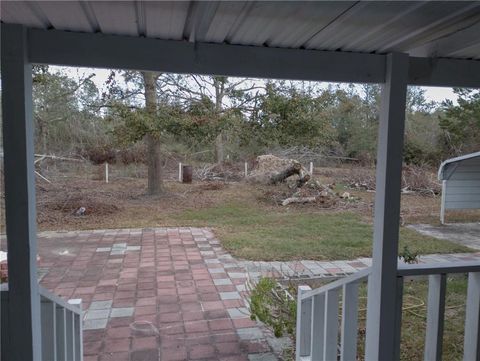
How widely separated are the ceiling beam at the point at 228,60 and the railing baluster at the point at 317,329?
1102 mm

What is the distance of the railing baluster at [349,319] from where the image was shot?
5.09 ft

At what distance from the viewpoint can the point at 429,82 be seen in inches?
57.0

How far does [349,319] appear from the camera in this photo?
157cm

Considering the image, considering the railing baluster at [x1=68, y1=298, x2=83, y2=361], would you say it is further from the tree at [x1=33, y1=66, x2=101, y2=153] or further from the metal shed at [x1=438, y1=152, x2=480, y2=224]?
the tree at [x1=33, y1=66, x2=101, y2=153]

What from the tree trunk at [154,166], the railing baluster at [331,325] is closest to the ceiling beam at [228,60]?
the railing baluster at [331,325]

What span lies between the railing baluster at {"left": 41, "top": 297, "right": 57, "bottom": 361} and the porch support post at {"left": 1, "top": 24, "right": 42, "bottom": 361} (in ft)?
0.69

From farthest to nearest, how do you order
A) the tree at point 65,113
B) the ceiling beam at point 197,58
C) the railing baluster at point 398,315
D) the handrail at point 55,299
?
the tree at point 65,113
the railing baluster at point 398,315
the handrail at point 55,299
the ceiling beam at point 197,58

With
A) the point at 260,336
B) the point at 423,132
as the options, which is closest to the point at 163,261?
the point at 260,336

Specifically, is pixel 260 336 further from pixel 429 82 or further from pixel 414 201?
pixel 414 201

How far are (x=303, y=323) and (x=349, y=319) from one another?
2.16ft

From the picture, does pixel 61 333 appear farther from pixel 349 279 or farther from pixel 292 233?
pixel 292 233

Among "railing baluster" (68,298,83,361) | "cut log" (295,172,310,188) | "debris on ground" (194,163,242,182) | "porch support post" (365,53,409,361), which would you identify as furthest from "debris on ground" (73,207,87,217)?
"porch support post" (365,53,409,361)

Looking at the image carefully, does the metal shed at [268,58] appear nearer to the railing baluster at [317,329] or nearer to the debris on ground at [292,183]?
the railing baluster at [317,329]

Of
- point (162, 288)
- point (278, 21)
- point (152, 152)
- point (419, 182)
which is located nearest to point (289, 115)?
point (152, 152)
